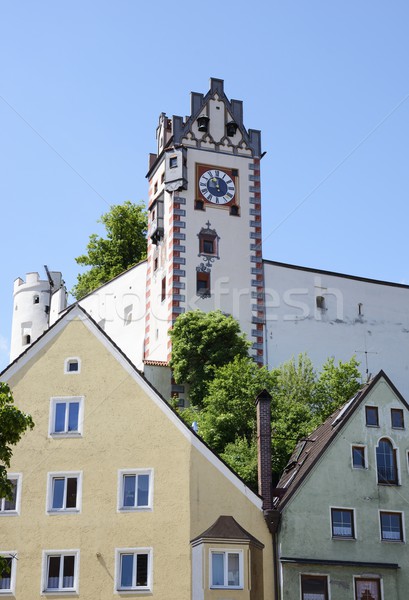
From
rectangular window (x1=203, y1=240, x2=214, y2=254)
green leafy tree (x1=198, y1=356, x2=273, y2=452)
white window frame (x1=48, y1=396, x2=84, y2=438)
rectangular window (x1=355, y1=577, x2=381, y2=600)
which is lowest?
rectangular window (x1=355, y1=577, x2=381, y2=600)

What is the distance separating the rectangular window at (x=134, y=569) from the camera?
36156mm

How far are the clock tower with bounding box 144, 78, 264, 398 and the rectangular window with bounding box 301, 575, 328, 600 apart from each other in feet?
118

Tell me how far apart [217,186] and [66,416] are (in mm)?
40978

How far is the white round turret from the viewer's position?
4203 inches

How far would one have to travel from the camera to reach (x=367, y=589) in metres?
37.6

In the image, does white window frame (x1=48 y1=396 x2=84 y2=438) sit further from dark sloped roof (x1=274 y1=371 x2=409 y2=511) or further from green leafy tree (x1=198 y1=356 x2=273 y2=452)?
green leafy tree (x1=198 y1=356 x2=273 y2=452)

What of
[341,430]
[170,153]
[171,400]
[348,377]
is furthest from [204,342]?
[341,430]

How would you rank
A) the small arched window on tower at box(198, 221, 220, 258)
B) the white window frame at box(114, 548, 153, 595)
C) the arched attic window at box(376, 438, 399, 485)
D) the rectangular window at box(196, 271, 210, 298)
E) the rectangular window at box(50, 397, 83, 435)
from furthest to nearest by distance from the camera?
the small arched window on tower at box(198, 221, 220, 258), the rectangular window at box(196, 271, 210, 298), the arched attic window at box(376, 438, 399, 485), the rectangular window at box(50, 397, 83, 435), the white window frame at box(114, 548, 153, 595)

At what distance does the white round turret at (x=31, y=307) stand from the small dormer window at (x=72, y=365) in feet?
214

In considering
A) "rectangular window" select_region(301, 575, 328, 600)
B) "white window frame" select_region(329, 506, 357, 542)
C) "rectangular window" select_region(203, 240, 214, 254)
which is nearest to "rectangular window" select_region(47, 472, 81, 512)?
"rectangular window" select_region(301, 575, 328, 600)

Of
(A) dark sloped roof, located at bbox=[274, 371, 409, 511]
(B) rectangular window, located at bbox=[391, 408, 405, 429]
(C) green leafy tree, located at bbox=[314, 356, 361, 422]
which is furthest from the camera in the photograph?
(C) green leafy tree, located at bbox=[314, 356, 361, 422]

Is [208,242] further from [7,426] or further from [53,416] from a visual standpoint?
[7,426]

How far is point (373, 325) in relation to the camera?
8062 centimetres

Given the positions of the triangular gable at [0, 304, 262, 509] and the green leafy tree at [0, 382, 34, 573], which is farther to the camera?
the triangular gable at [0, 304, 262, 509]
